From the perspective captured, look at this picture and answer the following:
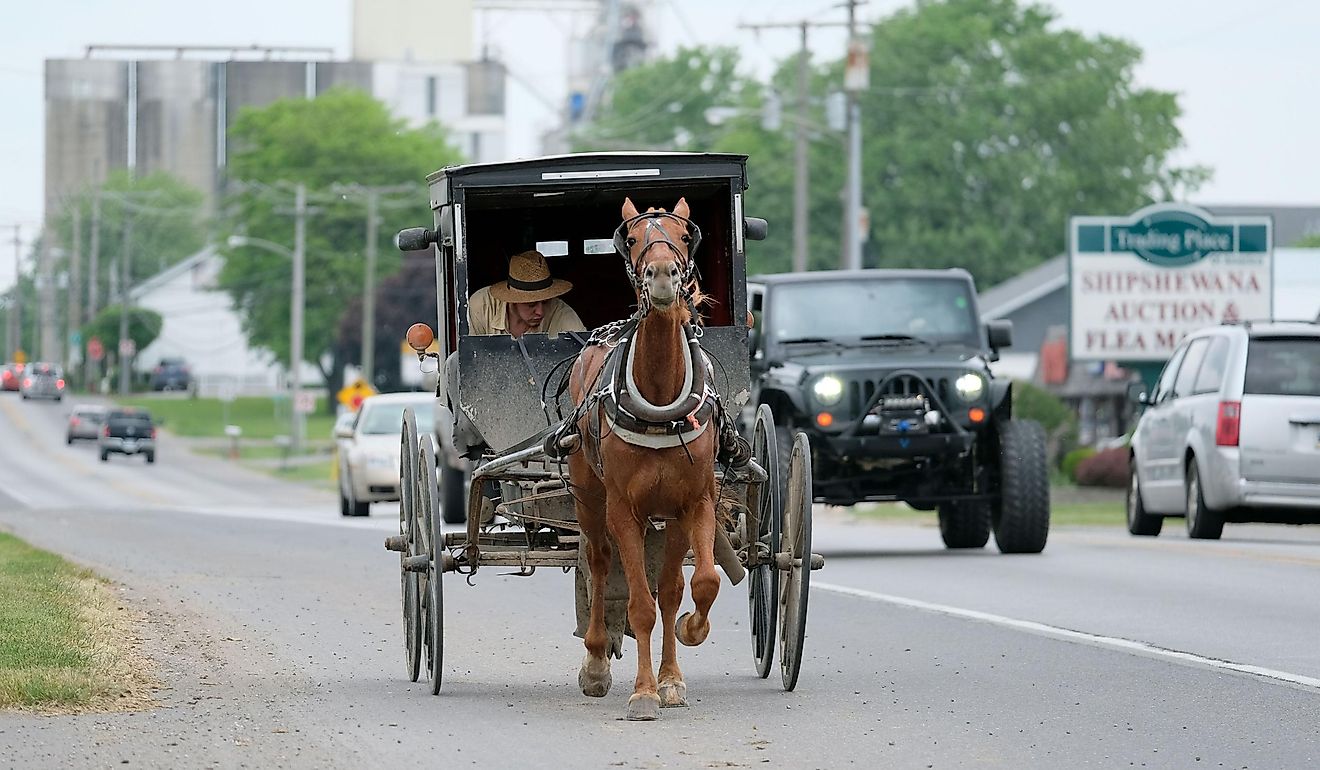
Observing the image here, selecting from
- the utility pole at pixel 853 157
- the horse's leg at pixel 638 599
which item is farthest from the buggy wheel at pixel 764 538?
the utility pole at pixel 853 157

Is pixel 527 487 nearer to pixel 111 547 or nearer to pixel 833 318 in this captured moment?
pixel 833 318

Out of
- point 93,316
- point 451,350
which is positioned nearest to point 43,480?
point 451,350

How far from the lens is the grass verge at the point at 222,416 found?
91.1 meters

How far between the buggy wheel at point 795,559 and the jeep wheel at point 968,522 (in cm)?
1109

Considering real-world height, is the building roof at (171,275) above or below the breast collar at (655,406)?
above

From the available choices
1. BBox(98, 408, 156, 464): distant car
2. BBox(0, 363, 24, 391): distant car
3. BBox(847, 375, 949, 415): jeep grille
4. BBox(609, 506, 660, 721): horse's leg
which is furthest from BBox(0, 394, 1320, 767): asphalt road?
BBox(0, 363, 24, 391): distant car

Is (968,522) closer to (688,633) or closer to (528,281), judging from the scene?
(528,281)

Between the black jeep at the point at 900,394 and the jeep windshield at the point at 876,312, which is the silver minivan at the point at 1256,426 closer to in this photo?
the black jeep at the point at 900,394

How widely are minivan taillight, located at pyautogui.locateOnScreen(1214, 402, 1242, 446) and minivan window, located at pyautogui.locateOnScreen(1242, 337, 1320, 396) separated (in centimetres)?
20

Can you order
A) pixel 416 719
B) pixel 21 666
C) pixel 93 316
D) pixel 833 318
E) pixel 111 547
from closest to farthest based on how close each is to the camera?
pixel 416 719
pixel 21 666
pixel 833 318
pixel 111 547
pixel 93 316

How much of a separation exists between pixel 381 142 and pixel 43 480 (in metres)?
43.6

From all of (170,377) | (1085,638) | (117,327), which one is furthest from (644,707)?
(117,327)

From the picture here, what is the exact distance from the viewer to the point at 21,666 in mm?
11023

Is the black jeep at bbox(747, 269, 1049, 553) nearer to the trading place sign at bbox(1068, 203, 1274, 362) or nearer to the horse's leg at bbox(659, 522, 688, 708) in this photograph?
the horse's leg at bbox(659, 522, 688, 708)
